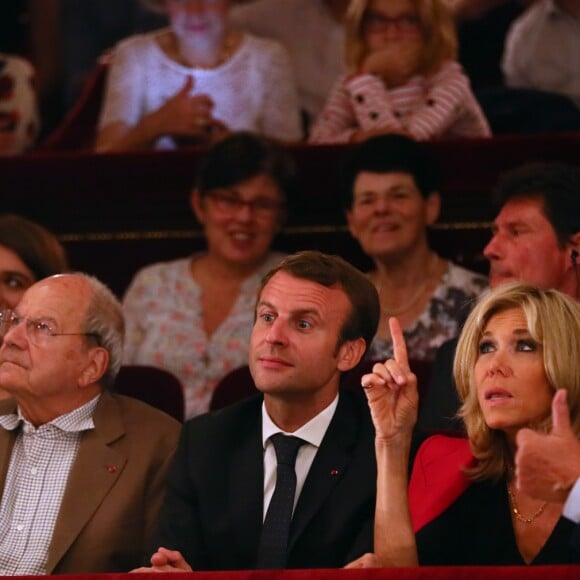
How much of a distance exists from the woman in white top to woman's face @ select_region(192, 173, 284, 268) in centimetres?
42

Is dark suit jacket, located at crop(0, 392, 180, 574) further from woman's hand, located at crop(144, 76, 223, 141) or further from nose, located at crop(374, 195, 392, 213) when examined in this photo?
woman's hand, located at crop(144, 76, 223, 141)

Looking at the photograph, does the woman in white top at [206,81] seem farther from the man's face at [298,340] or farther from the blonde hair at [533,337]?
the blonde hair at [533,337]

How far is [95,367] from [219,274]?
696mm

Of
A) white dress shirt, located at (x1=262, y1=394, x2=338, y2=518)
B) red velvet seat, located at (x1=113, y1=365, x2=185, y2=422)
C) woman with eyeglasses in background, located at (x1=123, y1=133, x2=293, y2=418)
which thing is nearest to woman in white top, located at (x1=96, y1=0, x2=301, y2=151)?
woman with eyeglasses in background, located at (x1=123, y1=133, x2=293, y2=418)

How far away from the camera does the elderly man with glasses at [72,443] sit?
8.43 ft

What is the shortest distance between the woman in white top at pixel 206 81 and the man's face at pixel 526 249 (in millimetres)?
1005

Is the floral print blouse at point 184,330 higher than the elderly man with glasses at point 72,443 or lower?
higher

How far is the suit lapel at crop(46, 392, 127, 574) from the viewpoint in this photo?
255 centimetres

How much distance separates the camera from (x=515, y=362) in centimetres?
232

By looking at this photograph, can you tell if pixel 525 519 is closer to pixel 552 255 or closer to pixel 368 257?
pixel 552 255

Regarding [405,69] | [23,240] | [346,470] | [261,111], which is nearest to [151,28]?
[261,111]

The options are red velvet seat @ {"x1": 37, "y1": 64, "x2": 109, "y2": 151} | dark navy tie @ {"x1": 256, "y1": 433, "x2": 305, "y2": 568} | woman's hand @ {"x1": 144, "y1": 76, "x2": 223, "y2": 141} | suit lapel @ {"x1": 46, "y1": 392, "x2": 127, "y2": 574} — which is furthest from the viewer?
red velvet seat @ {"x1": 37, "y1": 64, "x2": 109, "y2": 151}

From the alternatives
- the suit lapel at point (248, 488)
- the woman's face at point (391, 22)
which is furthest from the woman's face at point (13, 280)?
the woman's face at point (391, 22)

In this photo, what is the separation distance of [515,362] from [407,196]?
98 centimetres
